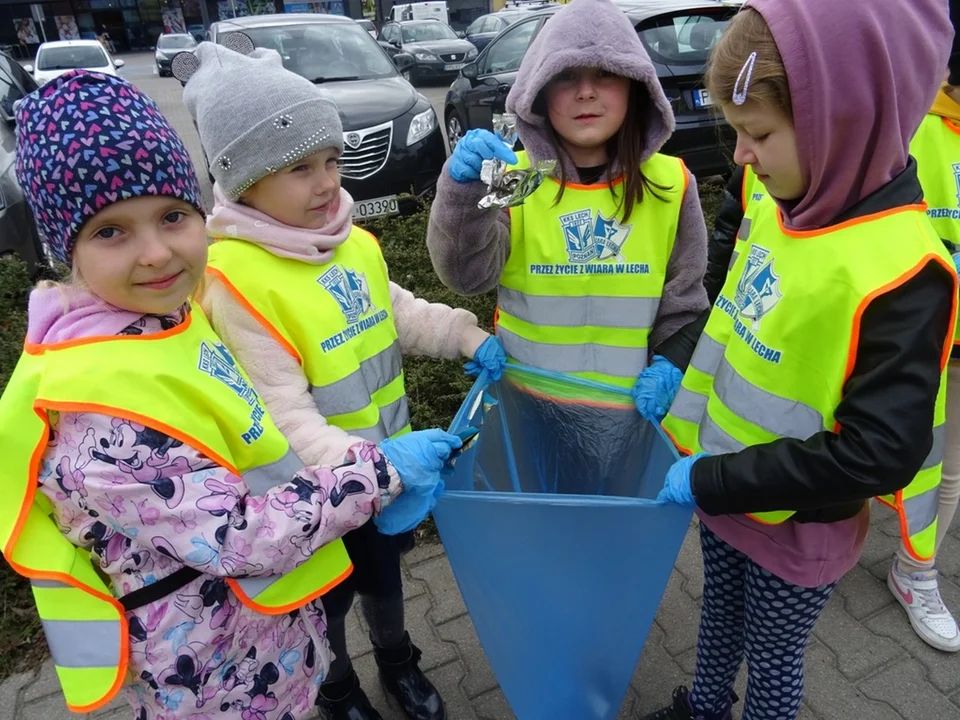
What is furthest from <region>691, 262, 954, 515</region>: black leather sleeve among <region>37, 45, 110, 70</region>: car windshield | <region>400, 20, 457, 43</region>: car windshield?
<region>37, 45, 110, 70</region>: car windshield

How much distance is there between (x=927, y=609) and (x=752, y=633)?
3.48 ft

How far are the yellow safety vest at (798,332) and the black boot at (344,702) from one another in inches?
45.5

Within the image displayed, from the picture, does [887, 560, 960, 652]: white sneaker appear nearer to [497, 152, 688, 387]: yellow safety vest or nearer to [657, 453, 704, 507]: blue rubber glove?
[497, 152, 688, 387]: yellow safety vest

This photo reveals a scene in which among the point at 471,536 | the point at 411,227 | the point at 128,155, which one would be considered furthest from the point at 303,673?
the point at 411,227

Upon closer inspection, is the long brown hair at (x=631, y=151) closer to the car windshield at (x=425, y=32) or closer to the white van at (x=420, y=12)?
the car windshield at (x=425, y=32)

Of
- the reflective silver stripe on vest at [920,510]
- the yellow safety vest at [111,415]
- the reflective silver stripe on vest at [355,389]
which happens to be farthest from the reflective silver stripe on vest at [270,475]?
the reflective silver stripe on vest at [920,510]

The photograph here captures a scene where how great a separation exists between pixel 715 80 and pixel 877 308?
0.47 metres

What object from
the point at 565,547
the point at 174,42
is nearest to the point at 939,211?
the point at 565,547

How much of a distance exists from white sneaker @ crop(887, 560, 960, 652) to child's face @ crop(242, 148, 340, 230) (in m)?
2.13

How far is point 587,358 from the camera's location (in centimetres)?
180

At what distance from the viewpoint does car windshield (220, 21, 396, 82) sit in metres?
5.98

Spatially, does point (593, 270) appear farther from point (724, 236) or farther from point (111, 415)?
point (111, 415)

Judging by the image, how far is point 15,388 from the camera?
1.02 meters

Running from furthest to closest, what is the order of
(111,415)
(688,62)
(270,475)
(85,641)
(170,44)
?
(170,44) → (688,62) → (270,475) → (85,641) → (111,415)
